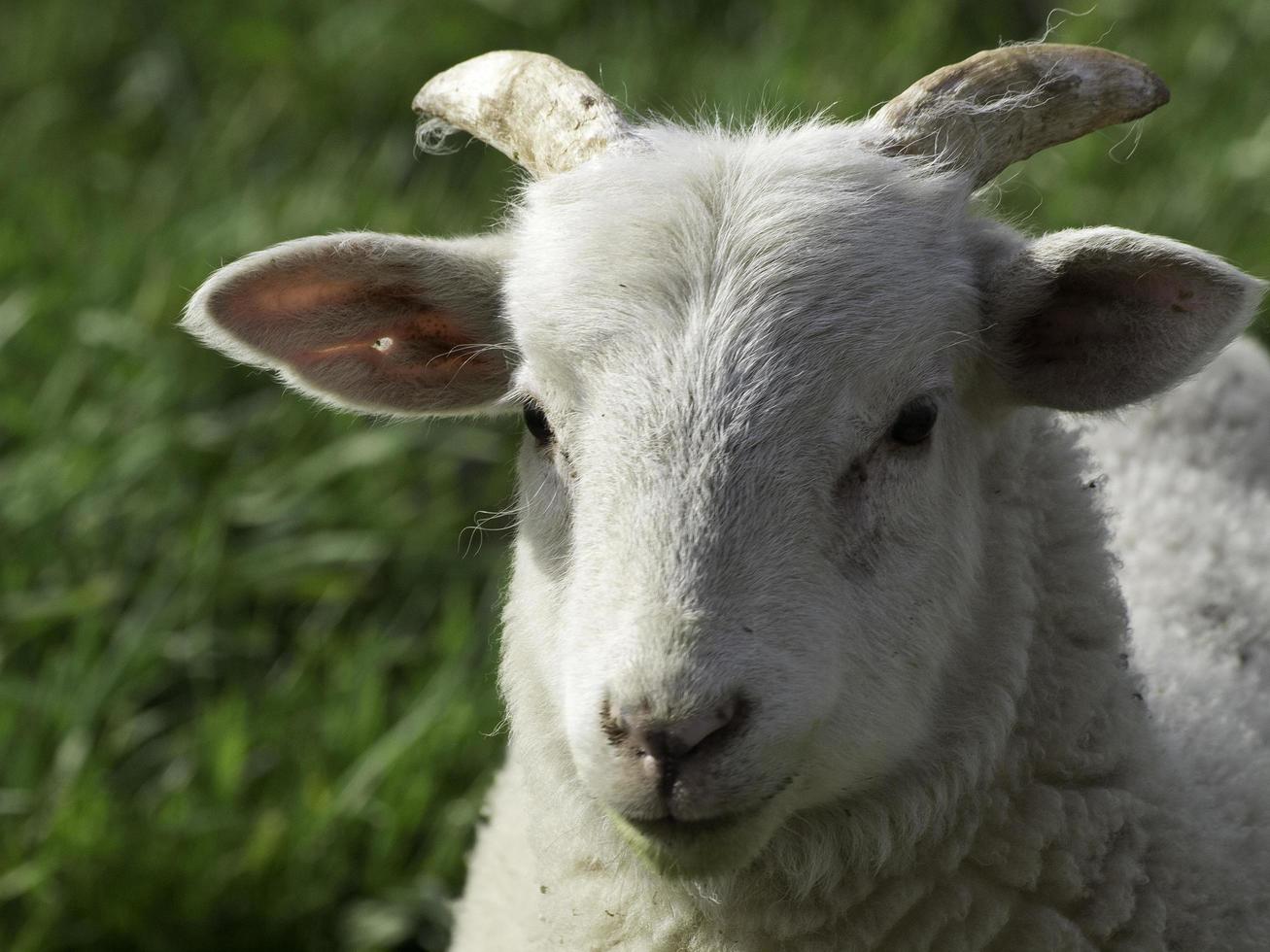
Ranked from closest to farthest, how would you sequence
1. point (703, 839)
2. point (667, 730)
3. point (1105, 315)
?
point (667, 730) < point (703, 839) < point (1105, 315)

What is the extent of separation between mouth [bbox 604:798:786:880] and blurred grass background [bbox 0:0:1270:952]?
1.82m

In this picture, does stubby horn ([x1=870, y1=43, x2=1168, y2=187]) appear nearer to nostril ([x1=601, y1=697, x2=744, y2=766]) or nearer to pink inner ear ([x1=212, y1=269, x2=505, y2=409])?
pink inner ear ([x1=212, y1=269, x2=505, y2=409])

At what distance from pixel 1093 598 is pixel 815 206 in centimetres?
86

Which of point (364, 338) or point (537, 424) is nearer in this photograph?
point (537, 424)

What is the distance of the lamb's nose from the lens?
204 centimetres

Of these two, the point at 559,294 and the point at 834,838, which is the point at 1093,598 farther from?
the point at 559,294

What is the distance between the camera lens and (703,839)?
7.11 feet

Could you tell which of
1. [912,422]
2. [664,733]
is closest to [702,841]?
[664,733]

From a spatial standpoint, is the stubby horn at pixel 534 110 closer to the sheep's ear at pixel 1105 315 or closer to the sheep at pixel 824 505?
the sheep at pixel 824 505

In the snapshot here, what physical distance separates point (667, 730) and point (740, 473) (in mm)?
422

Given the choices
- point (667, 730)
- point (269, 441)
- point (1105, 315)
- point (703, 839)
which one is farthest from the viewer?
point (269, 441)

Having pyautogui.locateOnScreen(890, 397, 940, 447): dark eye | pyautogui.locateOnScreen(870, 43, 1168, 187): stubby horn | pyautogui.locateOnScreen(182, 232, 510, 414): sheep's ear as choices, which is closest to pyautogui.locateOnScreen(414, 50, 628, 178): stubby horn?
pyautogui.locateOnScreen(182, 232, 510, 414): sheep's ear

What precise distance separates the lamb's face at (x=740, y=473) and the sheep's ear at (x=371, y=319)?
160 millimetres

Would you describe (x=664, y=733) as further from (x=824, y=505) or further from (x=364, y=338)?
(x=364, y=338)
